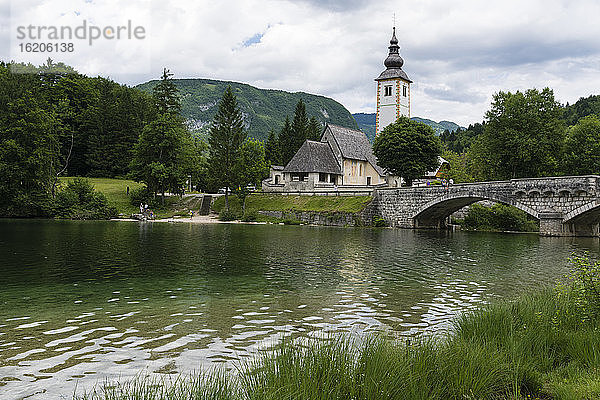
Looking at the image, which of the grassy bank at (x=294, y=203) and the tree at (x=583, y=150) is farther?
the tree at (x=583, y=150)

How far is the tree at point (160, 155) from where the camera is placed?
6762 cm

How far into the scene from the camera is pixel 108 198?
67.4 metres

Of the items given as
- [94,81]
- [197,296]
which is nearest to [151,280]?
[197,296]

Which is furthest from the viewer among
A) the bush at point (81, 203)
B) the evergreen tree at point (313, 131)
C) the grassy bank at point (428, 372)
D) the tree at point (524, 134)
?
the evergreen tree at point (313, 131)

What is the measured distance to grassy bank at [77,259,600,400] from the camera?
5.43 meters

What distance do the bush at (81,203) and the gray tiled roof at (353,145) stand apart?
35478 millimetres

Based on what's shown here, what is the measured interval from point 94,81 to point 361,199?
69843mm

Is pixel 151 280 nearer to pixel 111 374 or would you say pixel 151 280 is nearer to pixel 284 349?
pixel 111 374

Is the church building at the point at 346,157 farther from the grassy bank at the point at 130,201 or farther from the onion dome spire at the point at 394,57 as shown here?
the grassy bank at the point at 130,201

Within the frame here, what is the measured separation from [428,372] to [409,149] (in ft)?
189

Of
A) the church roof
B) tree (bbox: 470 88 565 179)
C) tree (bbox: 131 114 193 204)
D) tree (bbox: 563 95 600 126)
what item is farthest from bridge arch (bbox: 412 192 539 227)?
tree (bbox: 563 95 600 126)

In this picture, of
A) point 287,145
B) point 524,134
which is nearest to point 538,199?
point 524,134

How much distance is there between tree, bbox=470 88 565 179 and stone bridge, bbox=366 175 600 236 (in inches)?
481

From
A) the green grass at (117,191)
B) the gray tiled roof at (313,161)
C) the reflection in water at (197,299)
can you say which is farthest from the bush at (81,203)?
the reflection in water at (197,299)
